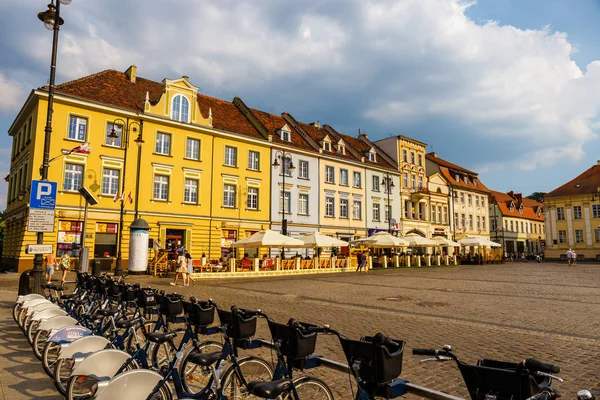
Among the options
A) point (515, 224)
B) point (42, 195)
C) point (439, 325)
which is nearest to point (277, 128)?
point (42, 195)

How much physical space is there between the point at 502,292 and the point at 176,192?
72.8 ft

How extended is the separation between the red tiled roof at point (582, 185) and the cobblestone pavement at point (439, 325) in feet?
168

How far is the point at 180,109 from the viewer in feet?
103

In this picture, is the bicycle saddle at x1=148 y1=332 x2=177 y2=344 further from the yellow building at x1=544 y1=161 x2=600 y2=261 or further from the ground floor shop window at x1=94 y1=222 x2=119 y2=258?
the yellow building at x1=544 y1=161 x2=600 y2=261

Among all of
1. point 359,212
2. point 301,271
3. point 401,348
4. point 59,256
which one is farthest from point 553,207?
point 401,348

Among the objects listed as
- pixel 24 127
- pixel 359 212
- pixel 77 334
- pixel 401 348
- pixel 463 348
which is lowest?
pixel 463 348

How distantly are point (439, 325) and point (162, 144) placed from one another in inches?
1004

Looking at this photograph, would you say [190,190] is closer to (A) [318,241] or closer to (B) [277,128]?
(A) [318,241]

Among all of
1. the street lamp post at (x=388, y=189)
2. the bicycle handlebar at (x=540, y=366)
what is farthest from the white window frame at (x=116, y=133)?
the bicycle handlebar at (x=540, y=366)

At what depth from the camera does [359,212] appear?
4353 cm

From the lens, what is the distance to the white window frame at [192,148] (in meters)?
31.5

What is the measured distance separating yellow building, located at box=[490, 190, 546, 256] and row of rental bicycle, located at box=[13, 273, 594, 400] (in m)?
69.1

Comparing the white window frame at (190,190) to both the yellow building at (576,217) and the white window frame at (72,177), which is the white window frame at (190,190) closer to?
the white window frame at (72,177)

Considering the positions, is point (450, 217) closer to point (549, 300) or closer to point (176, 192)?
point (176, 192)
